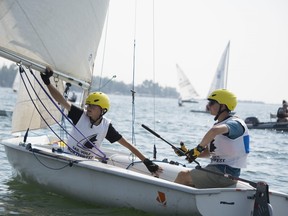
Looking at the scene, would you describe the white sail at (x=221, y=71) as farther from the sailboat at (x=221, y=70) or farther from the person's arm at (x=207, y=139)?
the person's arm at (x=207, y=139)

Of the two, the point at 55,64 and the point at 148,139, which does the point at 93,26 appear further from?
the point at 148,139

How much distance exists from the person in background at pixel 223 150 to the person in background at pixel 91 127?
0.93 meters

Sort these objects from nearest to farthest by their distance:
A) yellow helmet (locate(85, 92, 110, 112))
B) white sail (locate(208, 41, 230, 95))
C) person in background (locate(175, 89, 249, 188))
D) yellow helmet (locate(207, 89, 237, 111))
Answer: person in background (locate(175, 89, 249, 188))
yellow helmet (locate(207, 89, 237, 111))
yellow helmet (locate(85, 92, 110, 112))
white sail (locate(208, 41, 230, 95))

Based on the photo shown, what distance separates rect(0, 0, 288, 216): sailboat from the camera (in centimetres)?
590

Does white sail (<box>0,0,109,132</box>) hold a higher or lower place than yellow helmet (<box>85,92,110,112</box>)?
higher

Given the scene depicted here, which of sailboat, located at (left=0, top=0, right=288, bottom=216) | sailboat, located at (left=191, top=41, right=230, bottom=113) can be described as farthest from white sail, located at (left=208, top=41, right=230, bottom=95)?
sailboat, located at (left=0, top=0, right=288, bottom=216)

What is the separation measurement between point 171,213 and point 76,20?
307cm

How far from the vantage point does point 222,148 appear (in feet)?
20.4

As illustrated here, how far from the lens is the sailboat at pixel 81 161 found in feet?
19.4


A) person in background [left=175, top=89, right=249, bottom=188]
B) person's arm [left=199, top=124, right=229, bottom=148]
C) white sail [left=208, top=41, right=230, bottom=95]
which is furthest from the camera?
white sail [left=208, top=41, right=230, bottom=95]

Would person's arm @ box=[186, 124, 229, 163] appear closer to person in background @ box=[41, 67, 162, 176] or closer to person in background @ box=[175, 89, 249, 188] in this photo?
person in background @ box=[175, 89, 249, 188]

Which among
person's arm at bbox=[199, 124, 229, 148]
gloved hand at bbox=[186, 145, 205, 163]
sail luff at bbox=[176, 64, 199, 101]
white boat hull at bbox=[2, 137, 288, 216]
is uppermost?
sail luff at bbox=[176, 64, 199, 101]

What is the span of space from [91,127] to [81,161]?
705mm

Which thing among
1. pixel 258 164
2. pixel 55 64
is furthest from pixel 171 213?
pixel 258 164
